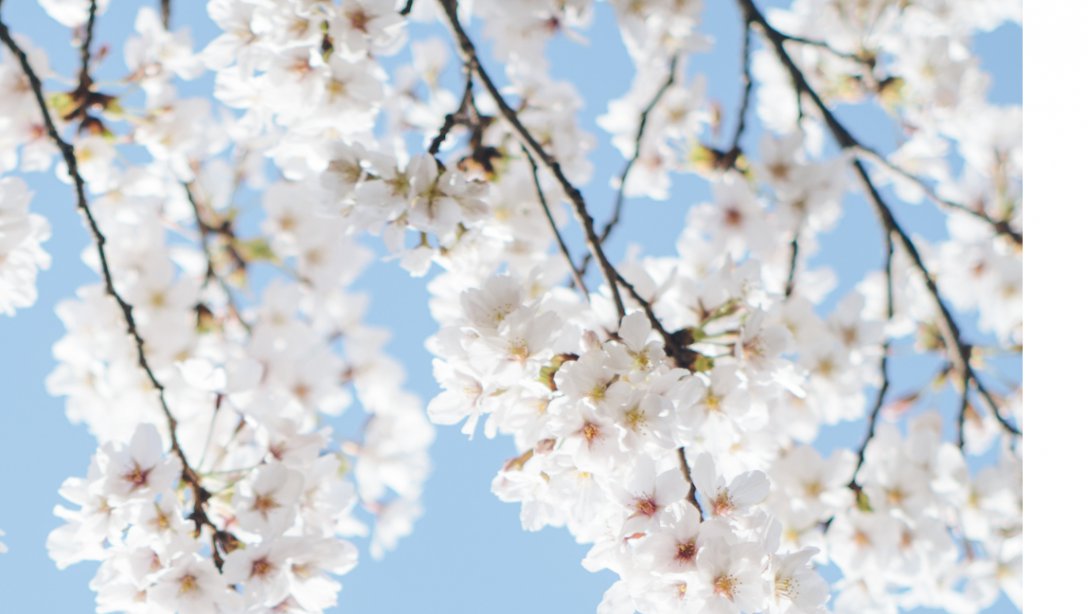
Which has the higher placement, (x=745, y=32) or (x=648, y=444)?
(x=745, y=32)

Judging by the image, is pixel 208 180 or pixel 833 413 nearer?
pixel 833 413

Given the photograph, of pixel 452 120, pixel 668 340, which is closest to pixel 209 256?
pixel 452 120

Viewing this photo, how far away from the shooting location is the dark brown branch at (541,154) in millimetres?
1370

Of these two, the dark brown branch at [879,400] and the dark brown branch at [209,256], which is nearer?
the dark brown branch at [879,400]

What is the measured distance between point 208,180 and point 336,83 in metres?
1.11

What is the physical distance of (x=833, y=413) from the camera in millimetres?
2326

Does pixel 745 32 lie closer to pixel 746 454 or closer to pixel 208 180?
pixel 746 454

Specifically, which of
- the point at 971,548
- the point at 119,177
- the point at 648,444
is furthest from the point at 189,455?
the point at 971,548

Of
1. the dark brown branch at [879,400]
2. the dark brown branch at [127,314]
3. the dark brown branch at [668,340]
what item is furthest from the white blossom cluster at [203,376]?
the dark brown branch at [879,400]

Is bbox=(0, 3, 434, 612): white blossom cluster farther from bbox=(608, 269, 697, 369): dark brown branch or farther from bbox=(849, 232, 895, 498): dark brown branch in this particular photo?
bbox=(849, 232, 895, 498): dark brown branch

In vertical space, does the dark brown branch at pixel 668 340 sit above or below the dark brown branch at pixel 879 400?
below

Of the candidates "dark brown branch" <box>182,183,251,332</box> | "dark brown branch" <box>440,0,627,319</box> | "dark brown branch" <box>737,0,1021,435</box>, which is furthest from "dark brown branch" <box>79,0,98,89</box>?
"dark brown branch" <box>737,0,1021,435</box>

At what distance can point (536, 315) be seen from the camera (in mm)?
1288

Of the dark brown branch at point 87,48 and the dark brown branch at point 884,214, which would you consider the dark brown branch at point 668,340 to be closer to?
the dark brown branch at point 884,214
